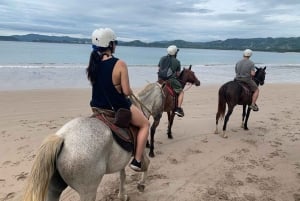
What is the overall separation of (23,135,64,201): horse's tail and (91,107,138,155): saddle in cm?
83

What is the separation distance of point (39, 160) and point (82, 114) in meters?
7.68

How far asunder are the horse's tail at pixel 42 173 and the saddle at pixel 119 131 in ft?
2.73

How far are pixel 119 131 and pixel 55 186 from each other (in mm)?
992

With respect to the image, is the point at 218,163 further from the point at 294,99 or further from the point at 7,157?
the point at 294,99

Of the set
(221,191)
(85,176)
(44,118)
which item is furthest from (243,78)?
(85,176)

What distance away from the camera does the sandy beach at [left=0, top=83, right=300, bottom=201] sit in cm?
565

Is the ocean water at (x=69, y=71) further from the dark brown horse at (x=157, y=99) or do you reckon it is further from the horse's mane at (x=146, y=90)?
the horse's mane at (x=146, y=90)

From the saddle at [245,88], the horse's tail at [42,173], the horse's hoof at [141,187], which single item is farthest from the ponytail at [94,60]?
the saddle at [245,88]

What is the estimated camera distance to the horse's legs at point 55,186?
364 centimetres

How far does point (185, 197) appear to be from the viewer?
5.46 meters

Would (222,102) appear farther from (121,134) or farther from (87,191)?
(87,191)

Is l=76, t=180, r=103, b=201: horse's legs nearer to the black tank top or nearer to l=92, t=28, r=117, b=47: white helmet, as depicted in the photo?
the black tank top

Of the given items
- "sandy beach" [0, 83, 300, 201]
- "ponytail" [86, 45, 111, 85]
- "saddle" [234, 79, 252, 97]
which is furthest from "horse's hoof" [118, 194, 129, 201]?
"saddle" [234, 79, 252, 97]

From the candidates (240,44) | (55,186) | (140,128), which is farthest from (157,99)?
(240,44)
